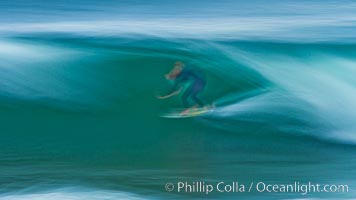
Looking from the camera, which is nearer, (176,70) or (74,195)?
(74,195)

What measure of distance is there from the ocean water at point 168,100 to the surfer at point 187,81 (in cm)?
2

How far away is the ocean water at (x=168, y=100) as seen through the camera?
2.30 m

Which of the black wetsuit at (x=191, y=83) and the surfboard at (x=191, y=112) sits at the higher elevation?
the black wetsuit at (x=191, y=83)

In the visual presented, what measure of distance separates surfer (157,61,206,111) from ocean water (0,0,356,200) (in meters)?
0.02

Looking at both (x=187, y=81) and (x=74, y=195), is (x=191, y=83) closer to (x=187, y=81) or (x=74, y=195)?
(x=187, y=81)

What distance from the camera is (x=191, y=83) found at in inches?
93.6

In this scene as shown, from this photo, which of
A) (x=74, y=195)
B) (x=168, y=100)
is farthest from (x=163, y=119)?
(x=74, y=195)

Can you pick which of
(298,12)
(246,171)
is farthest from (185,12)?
(246,171)

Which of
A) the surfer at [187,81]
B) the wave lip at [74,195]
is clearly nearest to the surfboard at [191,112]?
the surfer at [187,81]

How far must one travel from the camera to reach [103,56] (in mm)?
2398

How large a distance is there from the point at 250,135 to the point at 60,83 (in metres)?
0.59

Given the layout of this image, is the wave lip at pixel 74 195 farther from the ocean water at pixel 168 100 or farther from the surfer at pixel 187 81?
the surfer at pixel 187 81

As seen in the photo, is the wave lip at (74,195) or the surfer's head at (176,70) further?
the surfer's head at (176,70)

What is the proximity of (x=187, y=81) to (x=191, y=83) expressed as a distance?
0.01 metres
